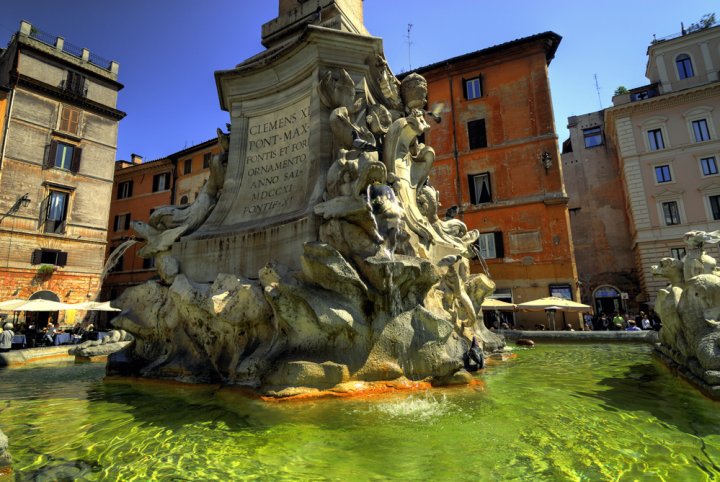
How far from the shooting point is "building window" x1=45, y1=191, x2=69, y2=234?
25.2 metres

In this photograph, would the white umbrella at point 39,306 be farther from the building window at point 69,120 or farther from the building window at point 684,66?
the building window at point 684,66

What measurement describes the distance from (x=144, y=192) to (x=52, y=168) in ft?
31.3

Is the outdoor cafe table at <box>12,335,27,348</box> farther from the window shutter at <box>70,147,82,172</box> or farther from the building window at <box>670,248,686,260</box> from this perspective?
the building window at <box>670,248,686,260</box>

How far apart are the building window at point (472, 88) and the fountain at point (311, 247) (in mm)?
18514

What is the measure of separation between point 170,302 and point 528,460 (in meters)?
5.06

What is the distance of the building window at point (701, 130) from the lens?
2681 cm

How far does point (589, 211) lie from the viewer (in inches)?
1329

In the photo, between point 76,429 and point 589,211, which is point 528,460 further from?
point 589,211

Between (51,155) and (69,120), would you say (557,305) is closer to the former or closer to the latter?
(51,155)

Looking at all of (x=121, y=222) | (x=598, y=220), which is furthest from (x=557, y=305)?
(x=121, y=222)

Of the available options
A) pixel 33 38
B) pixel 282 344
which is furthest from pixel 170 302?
pixel 33 38

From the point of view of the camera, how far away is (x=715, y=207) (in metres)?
25.7

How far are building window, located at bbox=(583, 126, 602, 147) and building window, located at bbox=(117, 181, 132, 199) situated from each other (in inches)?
1550

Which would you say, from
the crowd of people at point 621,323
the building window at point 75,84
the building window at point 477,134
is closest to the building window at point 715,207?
the crowd of people at point 621,323
